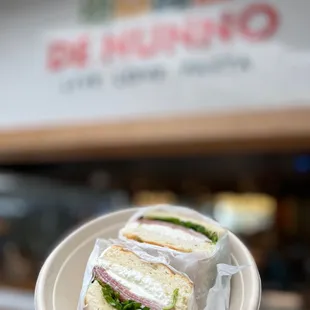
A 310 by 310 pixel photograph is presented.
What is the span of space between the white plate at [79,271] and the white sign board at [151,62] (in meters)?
0.85

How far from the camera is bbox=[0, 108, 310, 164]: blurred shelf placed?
A: 154cm

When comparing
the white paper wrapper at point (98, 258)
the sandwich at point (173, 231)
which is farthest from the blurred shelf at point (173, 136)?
the white paper wrapper at point (98, 258)

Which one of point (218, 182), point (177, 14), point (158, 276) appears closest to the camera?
point (158, 276)

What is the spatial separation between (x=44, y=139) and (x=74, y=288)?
3.90 feet

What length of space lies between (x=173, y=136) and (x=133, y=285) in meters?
0.99

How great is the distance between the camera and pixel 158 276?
2.37 feet

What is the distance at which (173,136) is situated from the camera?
1674mm

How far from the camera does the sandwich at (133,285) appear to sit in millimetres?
690

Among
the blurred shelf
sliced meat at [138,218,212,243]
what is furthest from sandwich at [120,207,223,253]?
the blurred shelf

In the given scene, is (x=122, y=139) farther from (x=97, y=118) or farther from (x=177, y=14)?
(x=177, y=14)

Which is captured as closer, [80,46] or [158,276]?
[158,276]

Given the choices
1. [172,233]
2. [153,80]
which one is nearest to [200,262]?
[172,233]

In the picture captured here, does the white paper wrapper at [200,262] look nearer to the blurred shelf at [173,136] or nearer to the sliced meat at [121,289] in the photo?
the sliced meat at [121,289]

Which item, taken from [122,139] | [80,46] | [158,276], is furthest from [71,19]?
[158,276]
